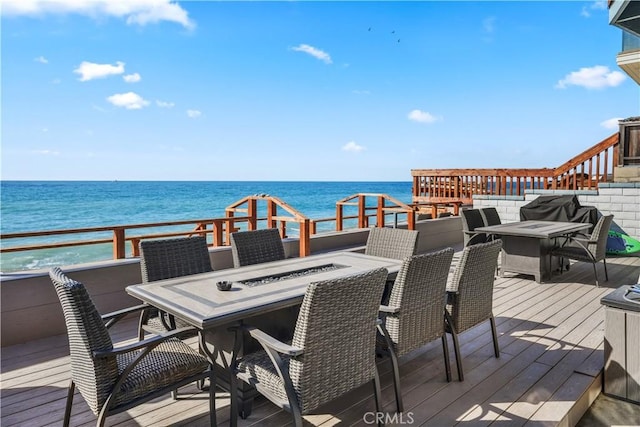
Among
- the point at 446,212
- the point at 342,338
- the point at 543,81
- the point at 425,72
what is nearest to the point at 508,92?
the point at 543,81

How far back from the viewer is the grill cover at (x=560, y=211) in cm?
598

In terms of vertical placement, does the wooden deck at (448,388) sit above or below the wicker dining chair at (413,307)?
below

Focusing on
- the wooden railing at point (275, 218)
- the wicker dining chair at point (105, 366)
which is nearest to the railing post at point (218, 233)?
the wooden railing at point (275, 218)

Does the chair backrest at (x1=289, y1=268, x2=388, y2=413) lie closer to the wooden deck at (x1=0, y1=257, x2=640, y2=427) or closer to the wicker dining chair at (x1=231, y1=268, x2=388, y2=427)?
the wicker dining chair at (x1=231, y1=268, x2=388, y2=427)

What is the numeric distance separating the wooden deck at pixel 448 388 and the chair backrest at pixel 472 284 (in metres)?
0.36

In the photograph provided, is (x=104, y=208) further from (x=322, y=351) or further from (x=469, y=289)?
(x=322, y=351)

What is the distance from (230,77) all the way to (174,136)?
18737 millimetres

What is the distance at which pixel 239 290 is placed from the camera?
2186 mm

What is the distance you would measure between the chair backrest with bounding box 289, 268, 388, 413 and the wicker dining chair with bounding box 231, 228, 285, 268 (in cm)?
151

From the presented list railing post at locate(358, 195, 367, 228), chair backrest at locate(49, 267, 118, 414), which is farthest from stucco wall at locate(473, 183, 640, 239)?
chair backrest at locate(49, 267, 118, 414)

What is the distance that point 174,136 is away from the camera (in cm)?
3281

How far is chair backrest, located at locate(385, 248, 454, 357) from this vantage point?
2.08 metres

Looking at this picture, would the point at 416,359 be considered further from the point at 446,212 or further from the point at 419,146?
the point at 419,146

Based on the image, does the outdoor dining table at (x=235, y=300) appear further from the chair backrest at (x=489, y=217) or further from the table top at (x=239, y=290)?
the chair backrest at (x=489, y=217)
